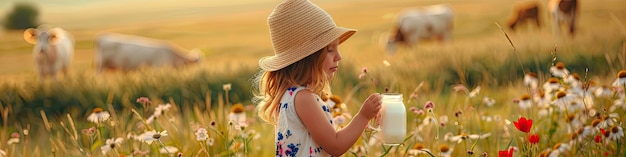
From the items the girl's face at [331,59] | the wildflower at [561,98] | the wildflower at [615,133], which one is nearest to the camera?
the girl's face at [331,59]

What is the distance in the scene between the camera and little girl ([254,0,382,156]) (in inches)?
98.7

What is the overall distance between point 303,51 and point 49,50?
11.6 ft

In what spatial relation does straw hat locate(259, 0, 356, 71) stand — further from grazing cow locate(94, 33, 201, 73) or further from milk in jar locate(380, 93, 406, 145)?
grazing cow locate(94, 33, 201, 73)

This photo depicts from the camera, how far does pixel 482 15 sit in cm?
682

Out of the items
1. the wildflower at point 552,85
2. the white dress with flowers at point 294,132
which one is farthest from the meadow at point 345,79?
the white dress with flowers at point 294,132

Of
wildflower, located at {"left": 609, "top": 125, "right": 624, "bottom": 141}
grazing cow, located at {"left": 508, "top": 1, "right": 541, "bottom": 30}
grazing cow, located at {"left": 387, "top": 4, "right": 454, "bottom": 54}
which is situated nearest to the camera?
wildflower, located at {"left": 609, "top": 125, "right": 624, "bottom": 141}

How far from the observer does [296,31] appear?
8.54ft

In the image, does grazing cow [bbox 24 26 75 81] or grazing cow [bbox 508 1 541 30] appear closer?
grazing cow [bbox 24 26 75 81]

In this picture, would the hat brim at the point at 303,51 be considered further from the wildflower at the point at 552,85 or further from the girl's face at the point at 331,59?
the wildflower at the point at 552,85

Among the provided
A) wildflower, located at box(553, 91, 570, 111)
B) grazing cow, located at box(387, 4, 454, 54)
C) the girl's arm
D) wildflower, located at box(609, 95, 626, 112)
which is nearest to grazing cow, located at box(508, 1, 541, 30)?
grazing cow, located at box(387, 4, 454, 54)

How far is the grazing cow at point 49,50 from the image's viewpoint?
573 centimetres

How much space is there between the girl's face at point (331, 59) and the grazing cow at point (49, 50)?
10.7 feet

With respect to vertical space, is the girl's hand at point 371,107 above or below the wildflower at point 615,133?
above

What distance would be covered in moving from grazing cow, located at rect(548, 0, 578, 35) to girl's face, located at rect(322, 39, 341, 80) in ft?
13.5
